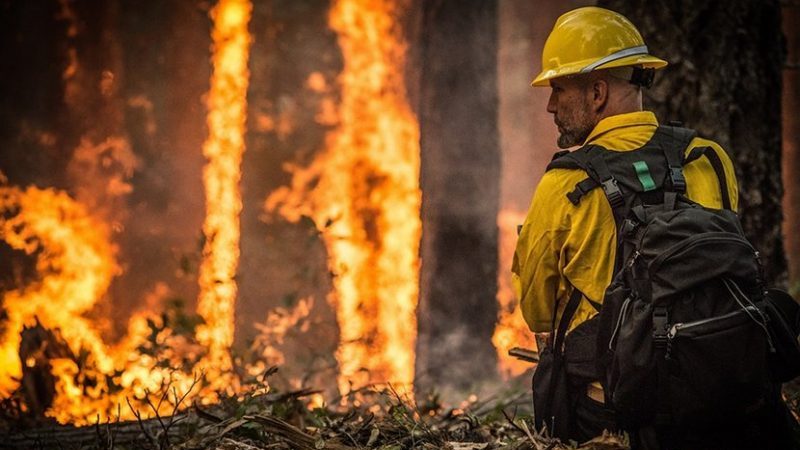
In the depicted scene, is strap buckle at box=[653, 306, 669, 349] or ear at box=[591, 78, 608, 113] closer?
strap buckle at box=[653, 306, 669, 349]

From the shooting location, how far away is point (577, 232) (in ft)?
11.4

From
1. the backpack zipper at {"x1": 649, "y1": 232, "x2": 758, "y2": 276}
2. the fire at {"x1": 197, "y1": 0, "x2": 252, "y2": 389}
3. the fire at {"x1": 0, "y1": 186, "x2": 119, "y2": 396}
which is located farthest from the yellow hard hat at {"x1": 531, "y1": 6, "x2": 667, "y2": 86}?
the fire at {"x1": 197, "y1": 0, "x2": 252, "y2": 389}

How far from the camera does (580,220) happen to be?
347 centimetres

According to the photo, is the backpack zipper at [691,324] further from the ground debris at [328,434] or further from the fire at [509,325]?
the fire at [509,325]

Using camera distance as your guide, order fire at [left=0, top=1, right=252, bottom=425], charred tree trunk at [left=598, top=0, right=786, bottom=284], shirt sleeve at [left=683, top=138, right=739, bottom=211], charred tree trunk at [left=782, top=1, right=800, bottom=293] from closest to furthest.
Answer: shirt sleeve at [left=683, top=138, right=739, bottom=211], charred tree trunk at [left=598, top=0, right=786, bottom=284], fire at [left=0, top=1, right=252, bottom=425], charred tree trunk at [left=782, top=1, right=800, bottom=293]

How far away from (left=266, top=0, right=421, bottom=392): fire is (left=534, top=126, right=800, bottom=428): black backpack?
12.3 m

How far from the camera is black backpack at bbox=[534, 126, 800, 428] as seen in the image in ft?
9.99

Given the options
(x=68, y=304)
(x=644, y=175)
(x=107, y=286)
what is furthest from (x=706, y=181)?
(x=107, y=286)

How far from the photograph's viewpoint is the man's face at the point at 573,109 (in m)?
3.80

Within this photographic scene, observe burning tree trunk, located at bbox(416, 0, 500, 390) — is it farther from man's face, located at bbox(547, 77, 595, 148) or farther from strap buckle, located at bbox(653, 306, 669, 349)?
strap buckle, located at bbox(653, 306, 669, 349)

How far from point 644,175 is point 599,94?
52 centimetres

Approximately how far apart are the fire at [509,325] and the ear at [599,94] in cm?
533

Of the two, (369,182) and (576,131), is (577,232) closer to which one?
(576,131)

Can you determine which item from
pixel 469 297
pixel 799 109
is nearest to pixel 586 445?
pixel 469 297
